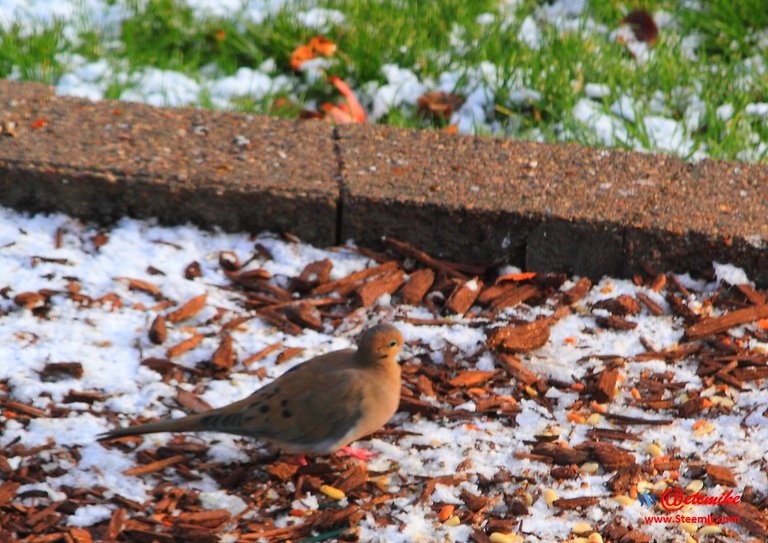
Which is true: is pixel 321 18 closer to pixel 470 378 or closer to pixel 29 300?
pixel 29 300

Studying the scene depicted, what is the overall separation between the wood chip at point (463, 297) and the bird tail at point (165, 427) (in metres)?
1.11

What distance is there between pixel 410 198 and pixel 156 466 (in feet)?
4.64

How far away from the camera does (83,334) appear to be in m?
3.61

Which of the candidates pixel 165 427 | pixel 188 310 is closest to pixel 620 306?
pixel 188 310

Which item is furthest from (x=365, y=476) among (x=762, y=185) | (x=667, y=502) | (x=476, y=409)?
(x=762, y=185)

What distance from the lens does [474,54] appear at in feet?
18.4

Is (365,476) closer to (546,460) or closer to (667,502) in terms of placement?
(546,460)

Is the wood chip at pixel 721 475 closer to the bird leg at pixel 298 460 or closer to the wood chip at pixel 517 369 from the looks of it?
the wood chip at pixel 517 369

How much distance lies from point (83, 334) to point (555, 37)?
Result: 2.92 metres

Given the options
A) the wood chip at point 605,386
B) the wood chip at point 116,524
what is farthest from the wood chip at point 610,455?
the wood chip at point 116,524

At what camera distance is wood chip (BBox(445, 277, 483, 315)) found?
12.9 ft

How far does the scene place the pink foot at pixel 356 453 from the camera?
128 inches

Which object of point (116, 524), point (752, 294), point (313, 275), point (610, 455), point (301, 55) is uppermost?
point (301, 55)

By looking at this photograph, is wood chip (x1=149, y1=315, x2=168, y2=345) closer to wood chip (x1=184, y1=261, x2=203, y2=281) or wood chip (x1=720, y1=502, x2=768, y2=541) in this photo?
wood chip (x1=184, y1=261, x2=203, y2=281)
